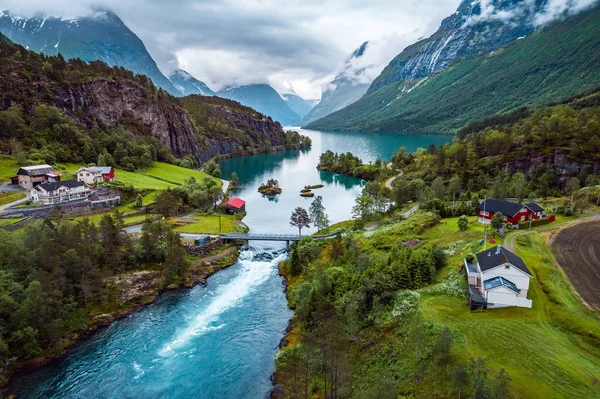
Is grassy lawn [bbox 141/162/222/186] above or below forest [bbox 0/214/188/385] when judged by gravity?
above

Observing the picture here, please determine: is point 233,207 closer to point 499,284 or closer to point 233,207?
point 233,207

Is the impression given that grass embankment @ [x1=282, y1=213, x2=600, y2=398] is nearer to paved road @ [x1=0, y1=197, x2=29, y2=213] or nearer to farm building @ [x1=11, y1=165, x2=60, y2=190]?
paved road @ [x1=0, y1=197, x2=29, y2=213]

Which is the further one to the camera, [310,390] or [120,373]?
[120,373]

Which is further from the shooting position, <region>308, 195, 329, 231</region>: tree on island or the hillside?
the hillside

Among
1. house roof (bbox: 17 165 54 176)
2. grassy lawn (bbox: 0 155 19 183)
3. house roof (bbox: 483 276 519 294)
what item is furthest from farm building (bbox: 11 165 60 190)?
house roof (bbox: 483 276 519 294)

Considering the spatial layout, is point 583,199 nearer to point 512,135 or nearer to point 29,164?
point 512,135

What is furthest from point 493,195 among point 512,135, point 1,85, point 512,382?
point 1,85
